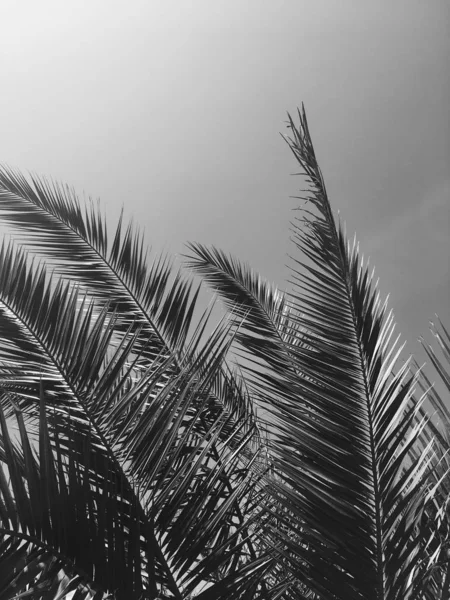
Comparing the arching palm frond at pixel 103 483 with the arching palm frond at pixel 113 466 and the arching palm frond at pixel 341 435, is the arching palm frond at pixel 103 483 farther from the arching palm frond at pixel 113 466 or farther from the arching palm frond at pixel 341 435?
the arching palm frond at pixel 341 435

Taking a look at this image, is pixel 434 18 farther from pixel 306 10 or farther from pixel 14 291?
pixel 14 291

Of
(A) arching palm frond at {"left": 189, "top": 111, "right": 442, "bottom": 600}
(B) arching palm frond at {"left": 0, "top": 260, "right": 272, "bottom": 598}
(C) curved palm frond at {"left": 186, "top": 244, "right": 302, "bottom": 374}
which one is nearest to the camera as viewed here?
(B) arching palm frond at {"left": 0, "top": 260, "right": 272, "bottom": 598}

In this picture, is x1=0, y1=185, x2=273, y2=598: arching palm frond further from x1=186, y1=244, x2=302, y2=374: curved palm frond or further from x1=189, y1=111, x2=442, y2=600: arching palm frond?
x1=186, y1=244, x2=302, y2=374: curved palm frond

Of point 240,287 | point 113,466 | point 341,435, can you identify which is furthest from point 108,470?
point 240,287

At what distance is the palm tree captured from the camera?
115 cm

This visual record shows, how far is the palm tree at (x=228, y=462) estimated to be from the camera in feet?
3.76

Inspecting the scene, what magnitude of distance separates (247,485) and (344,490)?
14.2 inches

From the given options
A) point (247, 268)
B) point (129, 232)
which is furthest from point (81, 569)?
point (247, 268)

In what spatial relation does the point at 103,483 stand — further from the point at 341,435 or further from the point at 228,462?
the point at 341,435

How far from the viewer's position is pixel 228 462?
5.30 feet

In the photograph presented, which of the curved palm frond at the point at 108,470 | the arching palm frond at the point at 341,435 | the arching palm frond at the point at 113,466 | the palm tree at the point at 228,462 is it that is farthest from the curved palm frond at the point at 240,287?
the curved palm frond at the point at 108,470

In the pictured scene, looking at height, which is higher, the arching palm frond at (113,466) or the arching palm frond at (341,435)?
the arching palm frond at (341,435)

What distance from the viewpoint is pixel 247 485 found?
5.50ft

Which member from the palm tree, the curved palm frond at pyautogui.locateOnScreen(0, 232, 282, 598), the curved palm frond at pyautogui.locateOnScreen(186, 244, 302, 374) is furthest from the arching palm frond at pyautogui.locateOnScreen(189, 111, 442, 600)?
the curved palm frond at pyautogui.locateOnScreen(186, 244, 302, 374)
